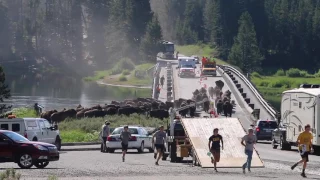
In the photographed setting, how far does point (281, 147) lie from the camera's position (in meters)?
43.1

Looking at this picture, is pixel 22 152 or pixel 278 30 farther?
pixel 278 30

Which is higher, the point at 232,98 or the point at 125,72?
the point at 125,72

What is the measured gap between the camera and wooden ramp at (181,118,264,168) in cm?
2989

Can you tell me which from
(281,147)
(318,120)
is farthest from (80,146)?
(318,120)

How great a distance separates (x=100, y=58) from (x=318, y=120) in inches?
5861

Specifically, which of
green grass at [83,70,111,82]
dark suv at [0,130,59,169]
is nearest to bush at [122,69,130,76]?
green grass at [83,70,111,82]

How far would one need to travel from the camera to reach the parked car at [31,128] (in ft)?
122

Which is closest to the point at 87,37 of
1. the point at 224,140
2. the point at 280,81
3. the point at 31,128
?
the point at 280,81

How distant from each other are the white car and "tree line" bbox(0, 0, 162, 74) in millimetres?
124528

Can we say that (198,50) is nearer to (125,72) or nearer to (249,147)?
(125,72)

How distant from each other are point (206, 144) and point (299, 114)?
10499mm

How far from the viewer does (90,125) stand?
5734 centimetres

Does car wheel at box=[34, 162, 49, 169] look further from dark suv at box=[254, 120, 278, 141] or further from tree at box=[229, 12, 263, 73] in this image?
tree at box=[229, 12, 263, 73]

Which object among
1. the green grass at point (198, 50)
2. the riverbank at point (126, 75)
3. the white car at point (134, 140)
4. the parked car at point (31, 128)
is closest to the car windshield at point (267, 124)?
the white car at point (134, 140)
